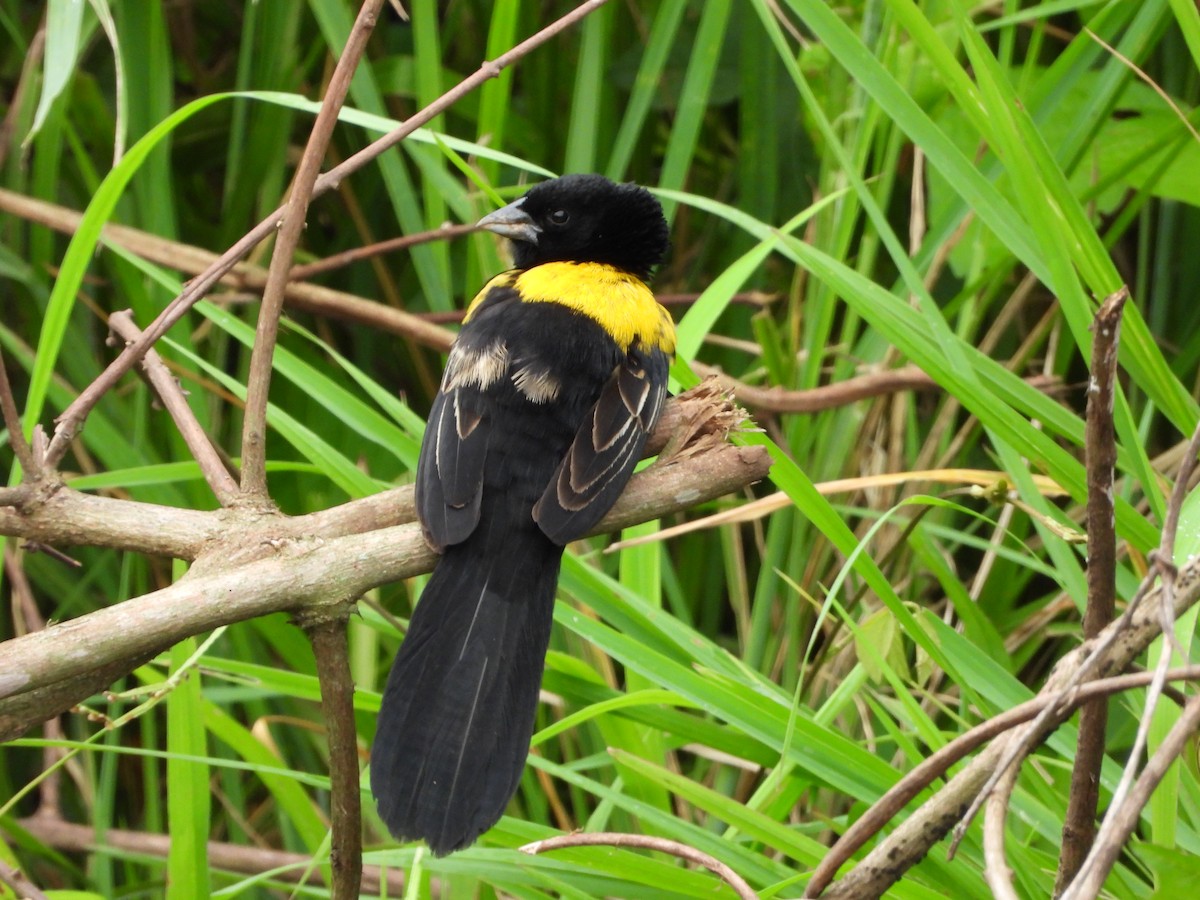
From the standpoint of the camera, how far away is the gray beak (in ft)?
10.1

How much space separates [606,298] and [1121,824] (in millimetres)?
1881

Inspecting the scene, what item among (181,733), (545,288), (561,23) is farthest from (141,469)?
(561,23)

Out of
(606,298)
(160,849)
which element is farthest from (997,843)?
(160,849)

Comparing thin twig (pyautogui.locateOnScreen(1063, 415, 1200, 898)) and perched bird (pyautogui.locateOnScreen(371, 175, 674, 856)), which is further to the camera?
perched bird (pyautogui.locateOnScreen(371, 175, 674, 856))

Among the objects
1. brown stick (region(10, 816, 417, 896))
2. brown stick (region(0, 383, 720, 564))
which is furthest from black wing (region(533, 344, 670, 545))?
brown stick (region(10, 816, 417, 896))

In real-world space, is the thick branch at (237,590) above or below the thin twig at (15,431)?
below

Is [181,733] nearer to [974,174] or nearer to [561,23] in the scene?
[561,23]

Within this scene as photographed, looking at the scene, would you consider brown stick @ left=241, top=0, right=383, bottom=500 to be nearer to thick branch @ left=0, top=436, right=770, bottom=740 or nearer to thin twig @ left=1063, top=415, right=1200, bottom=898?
thick branch @ left=0, top=436, right=770, bottom=740

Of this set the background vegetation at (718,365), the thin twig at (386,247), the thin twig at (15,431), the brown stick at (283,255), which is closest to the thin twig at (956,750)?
the background vegetation at (718,365)

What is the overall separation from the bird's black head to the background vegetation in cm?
14

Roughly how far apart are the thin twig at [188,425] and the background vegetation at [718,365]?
0.22m

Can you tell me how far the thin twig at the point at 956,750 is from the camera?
4.34ft

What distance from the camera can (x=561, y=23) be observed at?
2146 millimetres

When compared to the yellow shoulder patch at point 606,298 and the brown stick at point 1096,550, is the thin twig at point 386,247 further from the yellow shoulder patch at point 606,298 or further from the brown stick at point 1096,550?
the brown stick at point 1096,550
